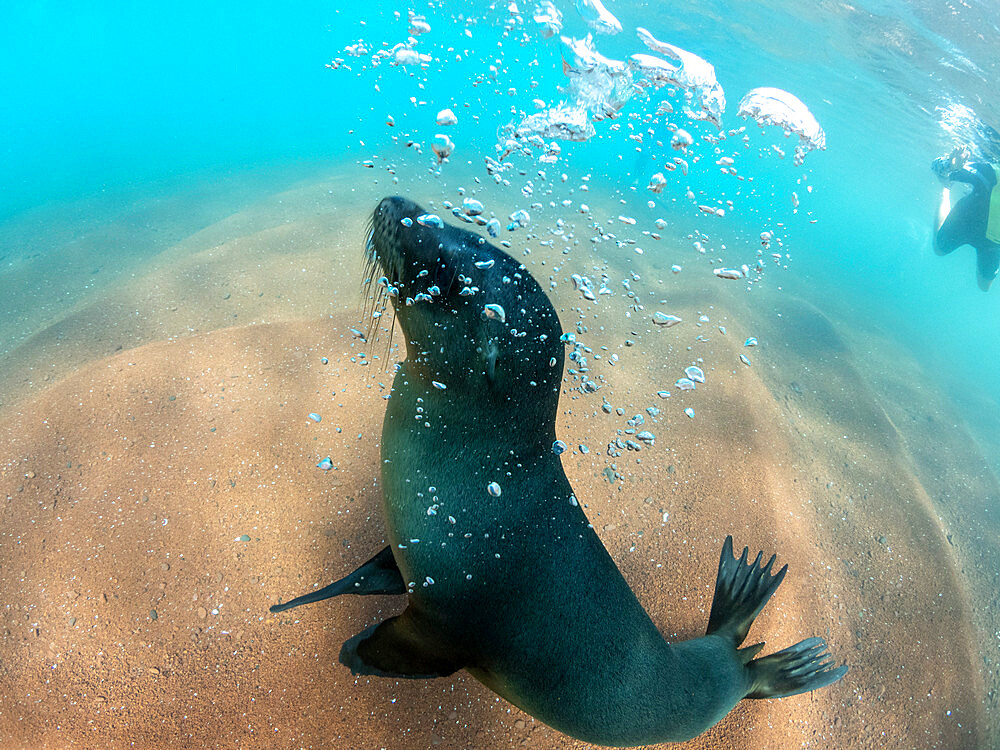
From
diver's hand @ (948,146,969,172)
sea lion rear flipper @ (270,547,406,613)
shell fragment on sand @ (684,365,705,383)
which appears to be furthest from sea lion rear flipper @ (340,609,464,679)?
diver's hand @ (948,146,969,172)

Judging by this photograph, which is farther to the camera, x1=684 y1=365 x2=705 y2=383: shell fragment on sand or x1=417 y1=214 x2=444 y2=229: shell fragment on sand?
x1=684 y1=365 x2=705 y2=383: shell fragment on sand

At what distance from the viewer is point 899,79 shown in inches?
588

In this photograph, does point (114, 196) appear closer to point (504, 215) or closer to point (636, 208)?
point (504, 215)

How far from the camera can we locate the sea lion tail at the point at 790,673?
250 cm

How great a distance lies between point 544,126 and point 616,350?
5894mm

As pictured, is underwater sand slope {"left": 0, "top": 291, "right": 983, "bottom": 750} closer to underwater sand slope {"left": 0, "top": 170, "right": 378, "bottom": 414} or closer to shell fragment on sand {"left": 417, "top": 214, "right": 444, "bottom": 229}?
underwater sand slope {"left": 0, "top": 170, "right": 378, "bottom": 414}

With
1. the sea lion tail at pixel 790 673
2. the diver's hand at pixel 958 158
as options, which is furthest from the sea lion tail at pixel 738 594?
the diver's hand at pixel 958 158

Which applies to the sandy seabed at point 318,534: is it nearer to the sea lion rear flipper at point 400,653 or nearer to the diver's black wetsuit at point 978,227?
the sea lion rear flipper at point 400,653

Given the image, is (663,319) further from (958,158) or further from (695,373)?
(958,158)

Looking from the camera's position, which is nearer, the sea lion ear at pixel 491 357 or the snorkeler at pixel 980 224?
the sea lion ear at pixel 491 357

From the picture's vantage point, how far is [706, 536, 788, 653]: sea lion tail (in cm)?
264

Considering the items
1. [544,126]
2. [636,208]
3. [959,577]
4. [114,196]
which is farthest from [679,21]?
[959,577]

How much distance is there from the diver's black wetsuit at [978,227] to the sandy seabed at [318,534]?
11.0 meters

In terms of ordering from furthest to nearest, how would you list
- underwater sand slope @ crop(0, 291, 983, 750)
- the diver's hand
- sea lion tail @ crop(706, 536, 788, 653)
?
the diver's hand
sea lion tail @ crop(706, 536, 788, 653)
underwater sand slope @ crop(0, 291, 983, 750)
